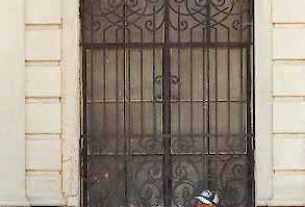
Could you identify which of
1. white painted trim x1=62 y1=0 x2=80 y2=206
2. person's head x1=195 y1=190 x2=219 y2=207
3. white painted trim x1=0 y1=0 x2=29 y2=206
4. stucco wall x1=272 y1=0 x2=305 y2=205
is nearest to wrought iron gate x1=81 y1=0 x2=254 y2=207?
person's head x1=195 y1=190 x2=219 y2=207

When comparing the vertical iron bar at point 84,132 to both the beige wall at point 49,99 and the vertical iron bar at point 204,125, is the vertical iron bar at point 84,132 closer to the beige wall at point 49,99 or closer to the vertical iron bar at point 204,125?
the beige wall at point 49,99

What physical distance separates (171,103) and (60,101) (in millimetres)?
1177

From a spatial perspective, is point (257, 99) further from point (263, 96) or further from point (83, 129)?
point (83, 129)

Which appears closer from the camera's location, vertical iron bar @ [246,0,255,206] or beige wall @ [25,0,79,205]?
beige wall @ [25,0,79,205]

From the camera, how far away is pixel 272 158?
7.88m

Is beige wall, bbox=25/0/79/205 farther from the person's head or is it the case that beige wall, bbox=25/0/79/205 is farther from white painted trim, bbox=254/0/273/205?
white painted trim, bbox=254/0/273/205

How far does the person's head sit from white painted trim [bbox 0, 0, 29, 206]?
177 cm

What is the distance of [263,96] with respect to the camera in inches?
310

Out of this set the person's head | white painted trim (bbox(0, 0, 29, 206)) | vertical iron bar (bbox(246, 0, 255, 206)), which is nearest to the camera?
white painted trim (bbox(0, 0, 29, 206))

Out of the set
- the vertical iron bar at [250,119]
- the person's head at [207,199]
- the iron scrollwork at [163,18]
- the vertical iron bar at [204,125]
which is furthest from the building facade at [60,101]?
the vertical iron bar at [204,125]

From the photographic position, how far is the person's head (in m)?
7.94

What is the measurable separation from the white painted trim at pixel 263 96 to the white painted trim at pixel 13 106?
2.39 meters

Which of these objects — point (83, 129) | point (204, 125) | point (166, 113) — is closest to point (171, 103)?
point (166, 113)

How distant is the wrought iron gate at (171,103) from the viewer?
817 centimetres
